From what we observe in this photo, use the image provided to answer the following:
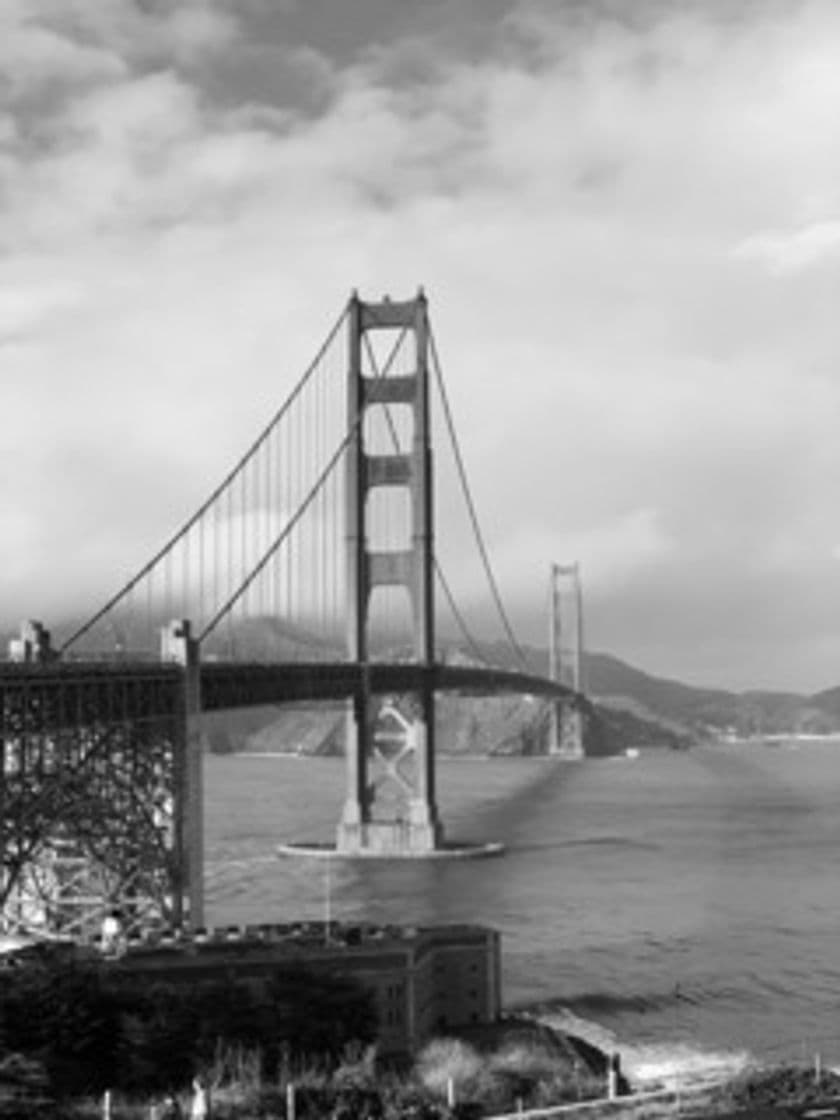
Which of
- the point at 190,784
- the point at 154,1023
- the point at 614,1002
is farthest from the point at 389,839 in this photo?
the point at 154,1023

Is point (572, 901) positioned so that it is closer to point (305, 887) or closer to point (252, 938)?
point (305, 887)

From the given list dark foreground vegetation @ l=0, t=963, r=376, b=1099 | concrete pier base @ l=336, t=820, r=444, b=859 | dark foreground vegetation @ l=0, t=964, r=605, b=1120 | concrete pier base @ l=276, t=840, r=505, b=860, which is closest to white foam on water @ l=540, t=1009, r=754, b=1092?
dark foreground vegetation @ l=0, t=964, r=605, b=1120

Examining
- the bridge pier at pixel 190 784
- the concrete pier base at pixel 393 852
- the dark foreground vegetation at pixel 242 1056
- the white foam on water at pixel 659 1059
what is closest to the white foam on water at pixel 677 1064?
the white foam on water at pixel 659 1059

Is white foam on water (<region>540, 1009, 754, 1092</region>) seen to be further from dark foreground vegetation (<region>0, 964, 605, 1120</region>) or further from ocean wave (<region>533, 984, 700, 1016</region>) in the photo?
dark foreground vegetation (<region>0, 964, 605, 1120</region>)

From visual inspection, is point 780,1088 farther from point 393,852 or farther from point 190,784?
point 393,852

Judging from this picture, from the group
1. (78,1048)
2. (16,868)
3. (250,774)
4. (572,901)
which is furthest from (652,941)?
(250,774)

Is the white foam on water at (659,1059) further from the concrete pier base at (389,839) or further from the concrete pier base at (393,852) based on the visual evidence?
the concrete pier base at (389,839)
